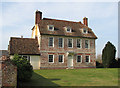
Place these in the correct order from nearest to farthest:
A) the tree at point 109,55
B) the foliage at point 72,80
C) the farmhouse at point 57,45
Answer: the foliage at point 72,80
the farmhouse at point 57,45
the tree at point 109,55

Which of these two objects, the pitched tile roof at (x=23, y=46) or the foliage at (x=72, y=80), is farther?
the pitched tile roof at (x=23, y=46)

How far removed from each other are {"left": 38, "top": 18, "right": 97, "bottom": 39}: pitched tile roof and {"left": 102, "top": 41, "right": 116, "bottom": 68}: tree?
378cm

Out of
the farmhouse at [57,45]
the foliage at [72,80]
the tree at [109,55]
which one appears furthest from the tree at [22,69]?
the tree at [109,55]

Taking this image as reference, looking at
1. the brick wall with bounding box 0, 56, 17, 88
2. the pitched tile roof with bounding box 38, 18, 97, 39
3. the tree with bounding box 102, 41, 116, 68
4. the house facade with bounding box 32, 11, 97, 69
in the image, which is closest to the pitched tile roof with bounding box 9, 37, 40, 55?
the house facade with bounding box 32, 11, 97, 69

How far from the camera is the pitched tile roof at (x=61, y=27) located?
2937 cm

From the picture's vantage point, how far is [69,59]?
3030cm

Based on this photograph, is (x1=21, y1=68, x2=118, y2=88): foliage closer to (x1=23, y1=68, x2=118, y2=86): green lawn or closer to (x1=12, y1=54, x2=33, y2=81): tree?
(x1=23, y1=68, x2=118, y2=86): green lawn

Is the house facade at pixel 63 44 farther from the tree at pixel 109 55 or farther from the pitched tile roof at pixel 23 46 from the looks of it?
the tree at pixel 109 55

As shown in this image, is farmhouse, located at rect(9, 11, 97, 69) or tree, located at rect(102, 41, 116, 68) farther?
tree, located at rect(102, 41, 116, 68)

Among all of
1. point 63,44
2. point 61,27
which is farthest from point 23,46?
point 61,27

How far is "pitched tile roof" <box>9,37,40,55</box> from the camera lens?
2634cm

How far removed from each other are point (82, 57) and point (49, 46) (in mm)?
7760

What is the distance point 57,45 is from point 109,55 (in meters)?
11.0

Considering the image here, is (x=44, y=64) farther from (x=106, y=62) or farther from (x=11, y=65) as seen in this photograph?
(x=11, y=65)
